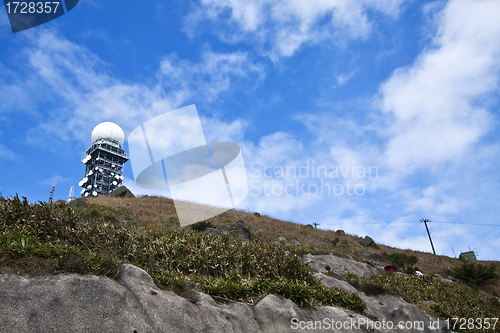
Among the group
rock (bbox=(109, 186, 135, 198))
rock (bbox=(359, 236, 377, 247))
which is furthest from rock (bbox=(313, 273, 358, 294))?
rock (bbox=(109, 186, 135, 198))

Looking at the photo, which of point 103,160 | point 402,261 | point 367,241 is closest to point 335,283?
→ point 402,261

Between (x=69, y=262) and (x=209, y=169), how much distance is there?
18.2ft

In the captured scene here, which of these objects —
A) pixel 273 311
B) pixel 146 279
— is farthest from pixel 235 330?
pixel 146 279

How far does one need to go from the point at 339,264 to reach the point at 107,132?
57527mm

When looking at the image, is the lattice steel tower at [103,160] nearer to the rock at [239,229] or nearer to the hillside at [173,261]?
the rock at [239,229]

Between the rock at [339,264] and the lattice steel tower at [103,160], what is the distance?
177 feet

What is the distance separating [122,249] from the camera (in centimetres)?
994

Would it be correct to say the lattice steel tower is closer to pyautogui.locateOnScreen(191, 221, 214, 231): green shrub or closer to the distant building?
pyautogui.locateOnScreen(191, 221, 214, 231): green shrub

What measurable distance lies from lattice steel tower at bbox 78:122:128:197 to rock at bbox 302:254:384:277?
54052 millimetres

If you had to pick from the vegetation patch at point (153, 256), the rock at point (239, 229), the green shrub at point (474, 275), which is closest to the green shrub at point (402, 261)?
the green shrub at point (474, 275)

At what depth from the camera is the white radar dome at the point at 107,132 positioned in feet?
209

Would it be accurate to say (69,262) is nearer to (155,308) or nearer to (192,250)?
(155,308)

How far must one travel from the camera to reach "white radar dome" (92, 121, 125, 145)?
209 feet

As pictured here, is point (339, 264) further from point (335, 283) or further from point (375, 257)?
point (375, 257)
